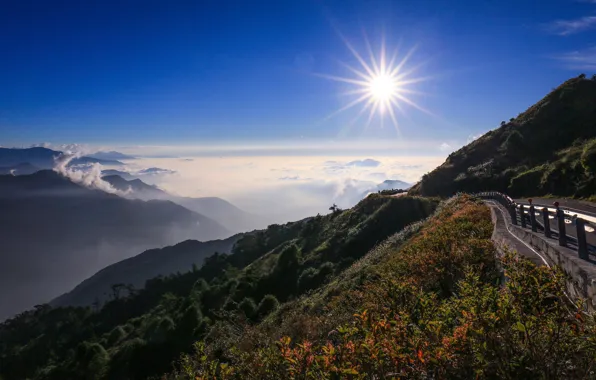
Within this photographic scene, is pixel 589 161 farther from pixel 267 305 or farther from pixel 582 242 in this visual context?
pixel 267 305

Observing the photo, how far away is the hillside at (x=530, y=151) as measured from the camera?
118 feet

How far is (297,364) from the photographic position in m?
4.53

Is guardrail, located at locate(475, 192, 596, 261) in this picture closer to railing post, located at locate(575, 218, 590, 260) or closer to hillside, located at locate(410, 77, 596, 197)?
railing post, located at locate(575, 218, 590, 260)

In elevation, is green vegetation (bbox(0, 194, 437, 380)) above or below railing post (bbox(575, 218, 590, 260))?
below

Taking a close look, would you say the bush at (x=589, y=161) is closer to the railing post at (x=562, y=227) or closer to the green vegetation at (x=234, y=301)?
the green vegetation at (x=234, y=301)

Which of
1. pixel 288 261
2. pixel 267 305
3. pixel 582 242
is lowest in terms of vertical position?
pixel 267 305

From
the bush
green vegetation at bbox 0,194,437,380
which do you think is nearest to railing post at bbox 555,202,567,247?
green vegetation at bbox 0,194,437,380

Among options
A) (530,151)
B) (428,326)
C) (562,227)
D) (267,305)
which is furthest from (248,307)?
(530,151)

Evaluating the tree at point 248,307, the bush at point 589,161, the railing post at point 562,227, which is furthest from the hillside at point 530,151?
the tree at point 248,307

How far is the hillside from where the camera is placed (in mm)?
35969

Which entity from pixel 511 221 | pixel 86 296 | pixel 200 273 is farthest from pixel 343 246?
pixel 86 296

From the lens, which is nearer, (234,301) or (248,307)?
(234,301)

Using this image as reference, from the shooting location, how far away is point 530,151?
47.4 meters

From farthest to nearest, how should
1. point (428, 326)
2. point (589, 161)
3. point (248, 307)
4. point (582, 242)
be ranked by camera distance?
point (248, 307)
point (589, 161)
point (582, 242)
point (428, 326)
